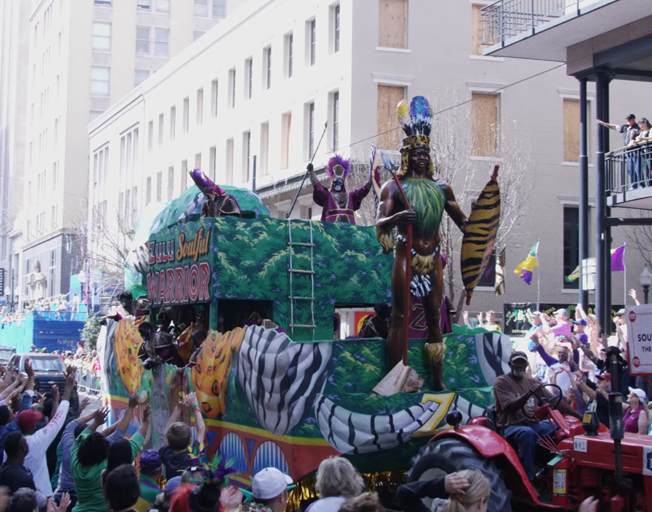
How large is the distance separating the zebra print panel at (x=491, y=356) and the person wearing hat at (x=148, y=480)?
409cm

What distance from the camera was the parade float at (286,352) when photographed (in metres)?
8.03

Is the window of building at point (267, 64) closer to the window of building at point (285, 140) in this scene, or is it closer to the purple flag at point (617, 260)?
the window of building at point (285, 140)

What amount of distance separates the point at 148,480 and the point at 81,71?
64599 millimetres

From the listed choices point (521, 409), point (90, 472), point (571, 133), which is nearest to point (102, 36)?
point (571, 133)

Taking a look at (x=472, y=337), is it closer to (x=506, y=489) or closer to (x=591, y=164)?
(x=506, y=489)

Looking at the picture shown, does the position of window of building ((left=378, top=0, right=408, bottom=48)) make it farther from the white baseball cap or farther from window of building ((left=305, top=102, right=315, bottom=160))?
the white baseball cap

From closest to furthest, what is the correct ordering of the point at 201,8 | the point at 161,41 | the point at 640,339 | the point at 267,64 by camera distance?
the point at 640,339
the point at 267,64
the point at 161,41
the point at 201,8

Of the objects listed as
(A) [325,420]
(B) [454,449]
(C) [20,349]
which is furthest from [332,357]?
(C) [20,349]

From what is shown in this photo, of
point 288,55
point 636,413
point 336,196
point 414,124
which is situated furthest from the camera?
point 288,55

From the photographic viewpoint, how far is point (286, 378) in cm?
803

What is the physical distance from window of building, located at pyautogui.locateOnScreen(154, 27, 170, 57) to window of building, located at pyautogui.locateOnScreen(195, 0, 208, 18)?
2957 mm

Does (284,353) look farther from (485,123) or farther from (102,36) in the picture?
(102,36)

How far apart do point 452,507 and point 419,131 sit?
4673mm

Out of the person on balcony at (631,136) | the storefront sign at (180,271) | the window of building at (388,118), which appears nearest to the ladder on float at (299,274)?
the storefront sign at (180,271)
